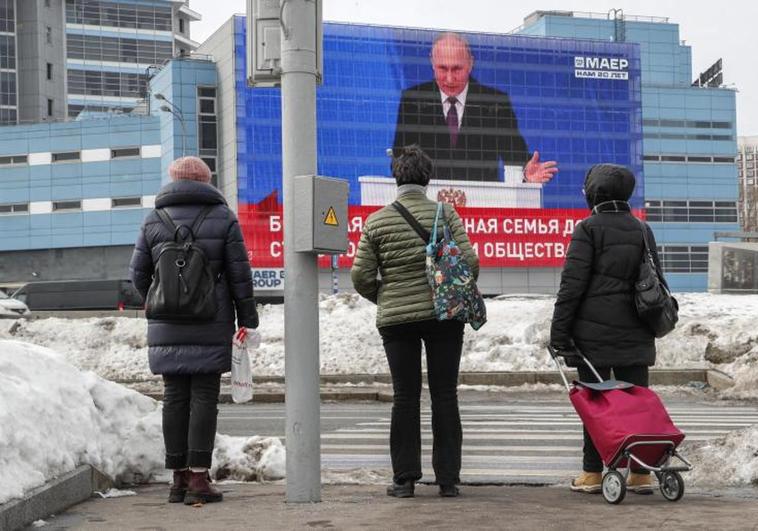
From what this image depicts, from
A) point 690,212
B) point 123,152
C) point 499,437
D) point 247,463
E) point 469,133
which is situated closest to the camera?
point 247,463

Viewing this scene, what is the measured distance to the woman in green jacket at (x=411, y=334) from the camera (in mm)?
6238

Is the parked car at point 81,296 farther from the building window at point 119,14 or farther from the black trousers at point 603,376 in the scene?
the building window at point 119,14

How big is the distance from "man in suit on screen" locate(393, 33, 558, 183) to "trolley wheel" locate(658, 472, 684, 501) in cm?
8304

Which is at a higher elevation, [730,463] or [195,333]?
[195,333]

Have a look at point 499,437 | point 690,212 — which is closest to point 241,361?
point 499,437

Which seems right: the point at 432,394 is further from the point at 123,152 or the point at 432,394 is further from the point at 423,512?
the point at 123,152

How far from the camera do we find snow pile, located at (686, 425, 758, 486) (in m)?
6.82

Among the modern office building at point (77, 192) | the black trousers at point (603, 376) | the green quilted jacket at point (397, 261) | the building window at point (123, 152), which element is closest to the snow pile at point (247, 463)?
the green quilted jacket at point (397, 261)

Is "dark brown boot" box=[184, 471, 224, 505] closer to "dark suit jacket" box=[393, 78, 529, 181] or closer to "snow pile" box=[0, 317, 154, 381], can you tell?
"snow pile" box=[0, 317, 154, 381]

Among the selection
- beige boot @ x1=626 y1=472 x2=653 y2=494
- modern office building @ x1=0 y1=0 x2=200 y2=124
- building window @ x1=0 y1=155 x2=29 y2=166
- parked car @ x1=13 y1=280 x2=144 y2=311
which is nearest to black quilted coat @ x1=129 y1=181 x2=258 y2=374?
beige boot @ x1=626 y1=472 x2=653 y2=494

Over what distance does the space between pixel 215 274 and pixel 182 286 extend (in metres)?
0.22

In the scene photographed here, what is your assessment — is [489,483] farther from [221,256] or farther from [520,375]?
[520,375]

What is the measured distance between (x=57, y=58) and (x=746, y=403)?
100890mm

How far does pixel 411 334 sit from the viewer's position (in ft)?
20.6
